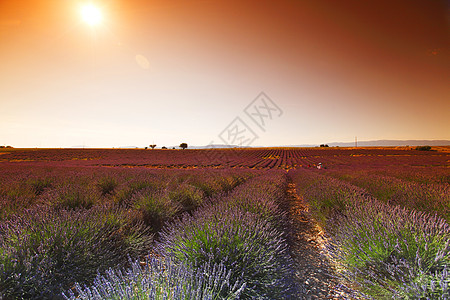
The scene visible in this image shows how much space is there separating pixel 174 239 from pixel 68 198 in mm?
3152

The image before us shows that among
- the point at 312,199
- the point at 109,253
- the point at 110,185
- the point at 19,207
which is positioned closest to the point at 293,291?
the point at 109,253

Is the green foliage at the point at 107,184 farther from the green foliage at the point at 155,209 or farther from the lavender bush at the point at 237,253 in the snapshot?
the lavender bush at the point at 237,253

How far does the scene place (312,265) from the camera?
107 inches

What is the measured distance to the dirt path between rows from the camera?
2.15 meters

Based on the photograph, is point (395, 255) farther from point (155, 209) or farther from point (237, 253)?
point (155, 209)

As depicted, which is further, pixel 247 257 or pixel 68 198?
pixel 68 198

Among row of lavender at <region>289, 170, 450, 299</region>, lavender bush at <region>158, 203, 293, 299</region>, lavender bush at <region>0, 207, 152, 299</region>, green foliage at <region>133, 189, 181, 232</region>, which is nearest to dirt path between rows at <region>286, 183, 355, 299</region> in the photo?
row of lavender at <region>289, 170, 450, 299</region>

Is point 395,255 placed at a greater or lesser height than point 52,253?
lesser

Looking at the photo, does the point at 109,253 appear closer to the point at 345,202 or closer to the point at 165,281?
the point at 165,281

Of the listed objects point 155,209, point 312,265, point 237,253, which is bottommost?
point 312,265

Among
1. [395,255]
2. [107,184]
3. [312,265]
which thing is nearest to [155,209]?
[312,265]

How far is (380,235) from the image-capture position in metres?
2.02

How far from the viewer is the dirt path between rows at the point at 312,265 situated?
215 centimetres

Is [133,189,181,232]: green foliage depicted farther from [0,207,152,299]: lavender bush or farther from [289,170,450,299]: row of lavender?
[289,170,450,299]: row of lavender
